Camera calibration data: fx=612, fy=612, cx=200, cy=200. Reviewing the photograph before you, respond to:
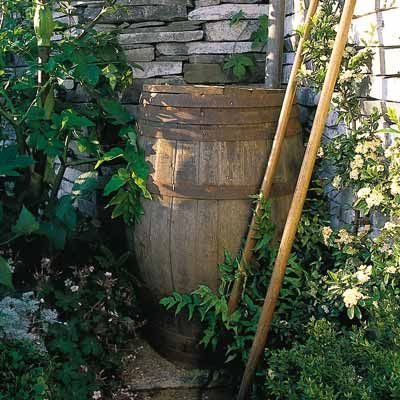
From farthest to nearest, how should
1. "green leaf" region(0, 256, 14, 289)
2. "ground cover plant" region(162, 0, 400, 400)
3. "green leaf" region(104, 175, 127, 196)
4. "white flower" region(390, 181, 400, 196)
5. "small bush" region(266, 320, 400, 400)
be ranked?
"green leaf" region(104, 175, 127, 196) → "green leaf" region(0, 256, 14, 289) → "white flower" region(390, 181, 400, 196) → "ground cover plant" region(162, 0, 400, 400) → "small bush" region(266, 320, 400, 400)

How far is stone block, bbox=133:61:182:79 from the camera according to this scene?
333 centimetres

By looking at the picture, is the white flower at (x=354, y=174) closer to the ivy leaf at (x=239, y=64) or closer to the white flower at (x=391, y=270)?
the white flower at (x=391, y=270)

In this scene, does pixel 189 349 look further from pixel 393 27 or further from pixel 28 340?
pixel 393 27

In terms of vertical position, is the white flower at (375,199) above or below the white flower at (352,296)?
above

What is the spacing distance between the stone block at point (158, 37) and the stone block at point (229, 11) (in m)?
0.10

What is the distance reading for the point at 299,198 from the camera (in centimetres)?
209

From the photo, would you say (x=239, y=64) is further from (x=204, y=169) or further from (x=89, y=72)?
(x=204, y=169)

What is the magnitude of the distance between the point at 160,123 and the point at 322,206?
0.77 meters

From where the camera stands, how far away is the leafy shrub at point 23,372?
1.98m

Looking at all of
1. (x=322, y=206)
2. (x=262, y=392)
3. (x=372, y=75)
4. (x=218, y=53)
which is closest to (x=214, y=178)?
(x=322, y=206)

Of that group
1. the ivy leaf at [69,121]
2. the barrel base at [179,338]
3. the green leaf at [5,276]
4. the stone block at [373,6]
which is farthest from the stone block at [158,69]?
the green leaf at [5,276]

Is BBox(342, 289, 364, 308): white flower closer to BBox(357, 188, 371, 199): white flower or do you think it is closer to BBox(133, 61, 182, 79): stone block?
BBox(357, 188, 371, 199): white flower

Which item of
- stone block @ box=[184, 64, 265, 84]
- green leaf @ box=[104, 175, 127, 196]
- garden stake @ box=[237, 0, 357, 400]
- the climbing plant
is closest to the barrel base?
garden stake @ box=[237, 0, 357, 400]

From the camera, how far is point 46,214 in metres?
2.88
